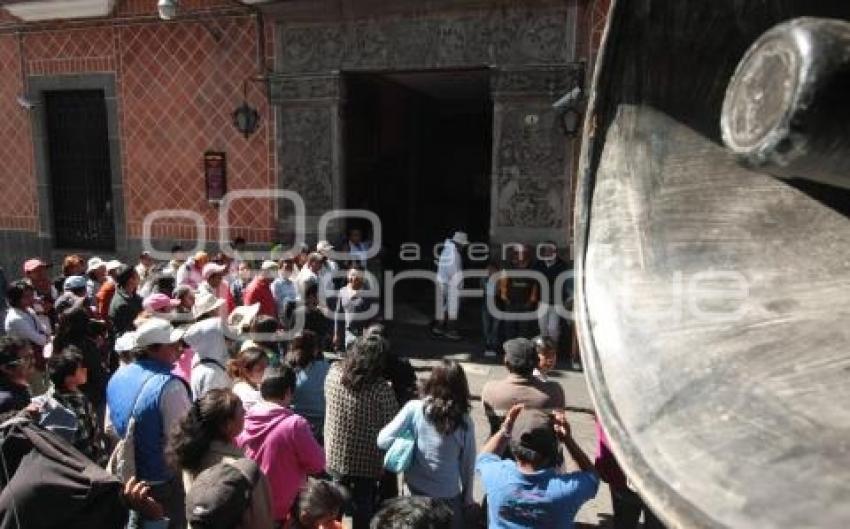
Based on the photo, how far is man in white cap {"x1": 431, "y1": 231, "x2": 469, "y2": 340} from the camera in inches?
329

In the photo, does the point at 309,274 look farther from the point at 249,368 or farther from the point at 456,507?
the point at 456,507

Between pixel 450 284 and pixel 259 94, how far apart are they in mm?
3585

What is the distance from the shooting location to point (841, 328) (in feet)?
3.72

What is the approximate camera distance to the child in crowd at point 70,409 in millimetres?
2943

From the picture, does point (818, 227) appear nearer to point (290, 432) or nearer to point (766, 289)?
point (766, 289)

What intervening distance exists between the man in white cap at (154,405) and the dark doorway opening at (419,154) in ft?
20.0

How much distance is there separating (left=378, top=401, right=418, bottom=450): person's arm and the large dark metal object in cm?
200

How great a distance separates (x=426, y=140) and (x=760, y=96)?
1251 cm

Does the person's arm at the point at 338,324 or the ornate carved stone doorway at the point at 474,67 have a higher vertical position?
the ornate carved stone doorway at the point at 474,67

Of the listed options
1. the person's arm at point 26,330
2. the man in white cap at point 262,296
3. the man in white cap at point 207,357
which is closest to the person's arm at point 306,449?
the man in white cap at point 207,357

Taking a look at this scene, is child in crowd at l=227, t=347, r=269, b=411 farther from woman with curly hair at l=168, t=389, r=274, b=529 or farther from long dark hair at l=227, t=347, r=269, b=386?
woman with curly hair at l=168, t=389, r=274, b=529

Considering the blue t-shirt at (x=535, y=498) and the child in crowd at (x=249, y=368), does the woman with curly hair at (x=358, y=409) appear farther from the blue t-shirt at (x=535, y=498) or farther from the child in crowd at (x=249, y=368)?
the blue t-shirt at (x=535, y=498)

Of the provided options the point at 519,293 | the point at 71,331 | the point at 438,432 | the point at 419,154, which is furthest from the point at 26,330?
the point at 419,154

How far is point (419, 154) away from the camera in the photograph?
508 inches
